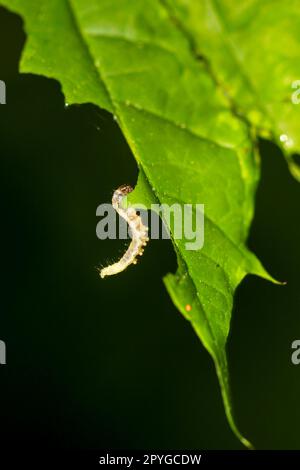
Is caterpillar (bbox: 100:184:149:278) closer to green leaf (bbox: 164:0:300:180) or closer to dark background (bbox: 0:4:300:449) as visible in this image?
green leaf (bbox: 164:0:300:180)

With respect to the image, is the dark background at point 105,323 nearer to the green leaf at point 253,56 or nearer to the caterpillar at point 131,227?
the caterpillar at point 131,227

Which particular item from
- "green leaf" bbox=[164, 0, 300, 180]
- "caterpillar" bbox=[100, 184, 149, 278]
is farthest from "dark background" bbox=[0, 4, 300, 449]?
"green leaf" bbox=[164, 0, 300, 180]

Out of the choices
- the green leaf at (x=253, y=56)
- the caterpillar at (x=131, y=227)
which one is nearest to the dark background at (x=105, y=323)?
the caterpillar at (x=131, y=227)

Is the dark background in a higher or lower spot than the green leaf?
lower

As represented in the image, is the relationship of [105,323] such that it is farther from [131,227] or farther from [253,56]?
[253,56]

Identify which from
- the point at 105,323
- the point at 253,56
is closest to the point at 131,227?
the point at 253,56
